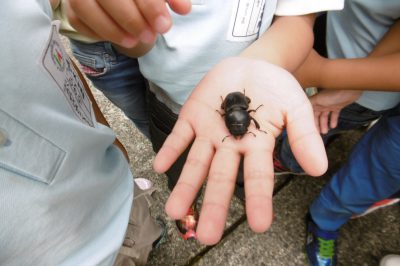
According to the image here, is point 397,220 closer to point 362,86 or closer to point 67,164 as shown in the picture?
point 362,86

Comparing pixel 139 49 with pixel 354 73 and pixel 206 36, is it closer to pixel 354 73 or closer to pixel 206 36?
pixel 206 36

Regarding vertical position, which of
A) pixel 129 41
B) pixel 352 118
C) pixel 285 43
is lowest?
pixel 352 118

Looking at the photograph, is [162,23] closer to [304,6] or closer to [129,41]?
[129,41]

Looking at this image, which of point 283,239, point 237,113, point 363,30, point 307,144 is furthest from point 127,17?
point 283,239

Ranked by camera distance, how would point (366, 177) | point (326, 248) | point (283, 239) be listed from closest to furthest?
point (366, 177)
point (326, 248)
point (283, 239)

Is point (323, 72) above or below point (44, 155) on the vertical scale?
below

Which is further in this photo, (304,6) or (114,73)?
(114,73)

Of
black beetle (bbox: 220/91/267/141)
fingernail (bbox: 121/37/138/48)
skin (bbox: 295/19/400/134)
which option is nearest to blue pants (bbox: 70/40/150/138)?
fingernail (bbox: 121/37/138/48)

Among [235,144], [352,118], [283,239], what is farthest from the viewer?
[283,239]
